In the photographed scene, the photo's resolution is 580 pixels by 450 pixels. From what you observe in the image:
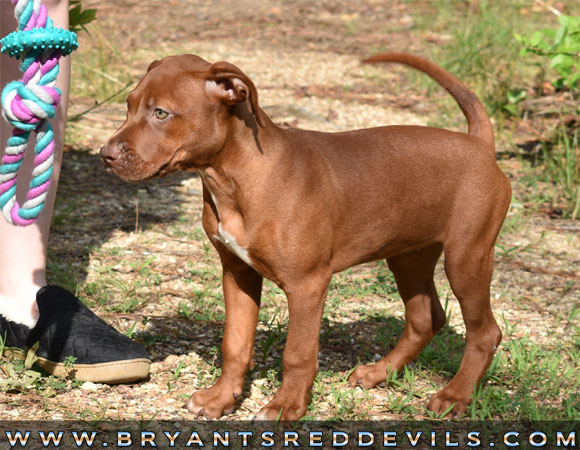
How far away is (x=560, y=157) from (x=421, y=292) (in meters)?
2.55

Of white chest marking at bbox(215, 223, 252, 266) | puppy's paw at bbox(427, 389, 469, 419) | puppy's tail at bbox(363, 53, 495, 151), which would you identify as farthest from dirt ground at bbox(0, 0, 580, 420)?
puppy's tail at bbox(363, 53, 495, 151)

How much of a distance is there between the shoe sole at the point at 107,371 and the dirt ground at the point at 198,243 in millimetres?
42

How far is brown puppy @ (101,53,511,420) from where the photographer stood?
261cm

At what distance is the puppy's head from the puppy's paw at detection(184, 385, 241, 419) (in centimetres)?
82

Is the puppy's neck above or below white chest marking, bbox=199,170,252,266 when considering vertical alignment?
above

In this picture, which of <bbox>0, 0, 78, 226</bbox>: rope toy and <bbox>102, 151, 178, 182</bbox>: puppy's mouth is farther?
<bbox>102, 151, 178, 182</bbox>: puppy's mouth

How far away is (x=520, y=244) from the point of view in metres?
4.81

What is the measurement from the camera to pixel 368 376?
3.26m

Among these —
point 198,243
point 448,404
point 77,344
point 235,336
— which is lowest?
point 198,243

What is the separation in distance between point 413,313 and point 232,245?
0.91 m

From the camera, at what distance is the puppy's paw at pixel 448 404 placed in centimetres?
302

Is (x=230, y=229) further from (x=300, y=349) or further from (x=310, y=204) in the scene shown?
(x=300, y=349)

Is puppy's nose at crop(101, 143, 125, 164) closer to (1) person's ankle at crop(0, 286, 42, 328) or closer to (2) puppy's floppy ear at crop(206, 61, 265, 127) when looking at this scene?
(2) puppy's floppy ear at crop(206, 61, 265, 127)

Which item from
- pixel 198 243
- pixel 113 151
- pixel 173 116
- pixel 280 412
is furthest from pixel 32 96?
pixel 198 243
